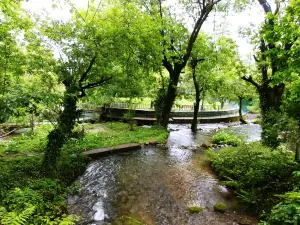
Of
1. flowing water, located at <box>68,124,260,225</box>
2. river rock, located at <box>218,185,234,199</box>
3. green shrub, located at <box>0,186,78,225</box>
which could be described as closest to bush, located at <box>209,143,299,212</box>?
river rock, located at <box>218,185,234,199</box>

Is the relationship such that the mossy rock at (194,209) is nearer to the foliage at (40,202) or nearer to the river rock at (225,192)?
the river rock at (225,192)

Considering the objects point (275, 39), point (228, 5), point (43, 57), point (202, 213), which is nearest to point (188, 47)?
point (228, 5)

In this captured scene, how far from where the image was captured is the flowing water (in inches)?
217

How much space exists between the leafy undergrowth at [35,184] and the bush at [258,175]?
465 cm

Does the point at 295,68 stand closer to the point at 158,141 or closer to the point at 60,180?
the point at 60,180

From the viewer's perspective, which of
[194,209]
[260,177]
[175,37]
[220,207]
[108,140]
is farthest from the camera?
[175,37]

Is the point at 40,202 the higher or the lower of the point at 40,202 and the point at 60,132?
the lower

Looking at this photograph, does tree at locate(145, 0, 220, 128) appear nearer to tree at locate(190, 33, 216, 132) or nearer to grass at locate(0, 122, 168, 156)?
tree at locate(190, 33, 216, 132)

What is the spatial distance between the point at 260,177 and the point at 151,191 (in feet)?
10.7

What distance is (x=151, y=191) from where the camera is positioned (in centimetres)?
689

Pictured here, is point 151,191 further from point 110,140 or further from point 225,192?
point 110,140

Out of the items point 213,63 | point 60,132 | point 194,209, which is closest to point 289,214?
point 194,209

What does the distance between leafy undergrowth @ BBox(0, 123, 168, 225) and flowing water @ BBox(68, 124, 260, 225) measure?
473mm

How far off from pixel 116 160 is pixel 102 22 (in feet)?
18.2
